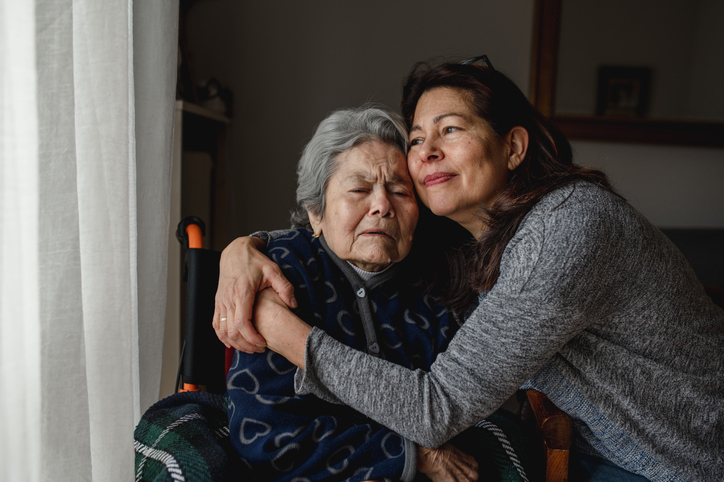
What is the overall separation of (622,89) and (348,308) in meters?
2.33

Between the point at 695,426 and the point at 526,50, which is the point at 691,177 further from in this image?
the point at 695,426

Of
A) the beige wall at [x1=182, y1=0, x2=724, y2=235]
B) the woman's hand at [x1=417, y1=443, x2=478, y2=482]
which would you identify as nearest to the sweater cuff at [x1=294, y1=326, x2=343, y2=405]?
the woman's hand at [x1=417, y1=443, x2=478, y2=482]

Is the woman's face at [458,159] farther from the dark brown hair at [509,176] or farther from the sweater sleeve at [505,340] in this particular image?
the sweater sleeve at [505,340]

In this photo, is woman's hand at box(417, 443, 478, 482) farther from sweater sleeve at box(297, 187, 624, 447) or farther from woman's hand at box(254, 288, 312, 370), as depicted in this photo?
woman's hand at box(254, 288, 312, 370)

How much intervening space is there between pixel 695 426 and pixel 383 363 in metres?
0.73

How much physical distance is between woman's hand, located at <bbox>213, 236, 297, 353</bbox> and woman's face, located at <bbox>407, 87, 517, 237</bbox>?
444 millimetres

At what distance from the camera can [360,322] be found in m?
1.24

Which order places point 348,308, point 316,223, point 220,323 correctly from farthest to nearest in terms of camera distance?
point 316,223 < point 348,308 < point 220,323

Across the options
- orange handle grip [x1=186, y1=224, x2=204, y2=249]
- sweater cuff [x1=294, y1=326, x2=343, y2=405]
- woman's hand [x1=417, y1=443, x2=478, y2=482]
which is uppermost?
orange handle grip [x1=186, y1=224, x2=204, y2=249]

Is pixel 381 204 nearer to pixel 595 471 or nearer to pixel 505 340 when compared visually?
pixel 505 340

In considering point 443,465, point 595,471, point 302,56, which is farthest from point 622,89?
point 443,465

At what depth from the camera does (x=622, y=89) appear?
268cm

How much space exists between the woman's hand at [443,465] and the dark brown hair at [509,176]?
1.28 ft

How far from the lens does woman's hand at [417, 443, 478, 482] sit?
1026mm
